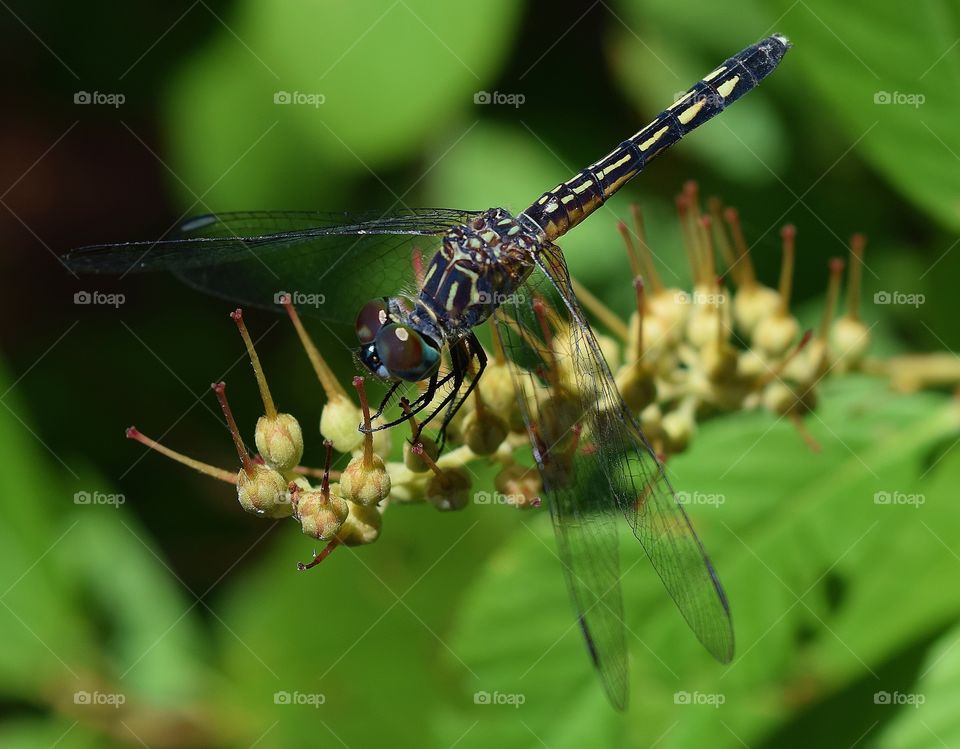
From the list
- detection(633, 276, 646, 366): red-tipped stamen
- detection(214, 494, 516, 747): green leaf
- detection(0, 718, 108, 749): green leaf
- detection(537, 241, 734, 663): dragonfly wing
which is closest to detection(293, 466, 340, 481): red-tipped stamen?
detection(537, 241, 734, 663): dragonfly wing

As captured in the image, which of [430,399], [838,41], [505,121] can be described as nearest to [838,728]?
[430,399]

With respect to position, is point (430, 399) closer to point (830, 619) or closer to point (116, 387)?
point (830, 619)

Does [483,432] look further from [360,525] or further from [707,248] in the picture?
[707,248]

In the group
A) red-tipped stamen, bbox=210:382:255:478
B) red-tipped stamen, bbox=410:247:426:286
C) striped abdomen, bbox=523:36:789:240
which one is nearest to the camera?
red-tipped stamen, bbox=210:382:255:478

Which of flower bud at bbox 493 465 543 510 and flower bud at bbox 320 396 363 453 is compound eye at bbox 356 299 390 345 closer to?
flower bud at bbox 320 396 363 453

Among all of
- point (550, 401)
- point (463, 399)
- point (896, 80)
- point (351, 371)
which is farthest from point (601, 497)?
point (896, 80)
